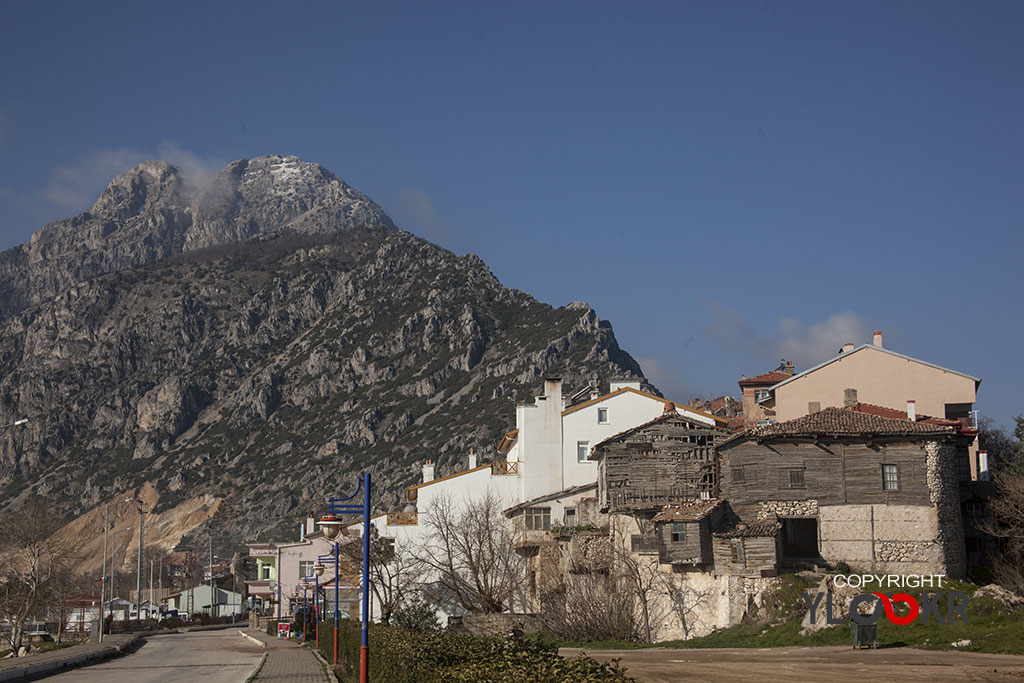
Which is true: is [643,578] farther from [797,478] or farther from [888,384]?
[888,384]

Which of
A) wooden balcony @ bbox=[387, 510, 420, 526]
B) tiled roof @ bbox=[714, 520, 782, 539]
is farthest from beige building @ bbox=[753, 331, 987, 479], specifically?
wooden balcony @ bbox=[387, 510, 420, 526]

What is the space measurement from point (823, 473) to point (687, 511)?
6.80 metres

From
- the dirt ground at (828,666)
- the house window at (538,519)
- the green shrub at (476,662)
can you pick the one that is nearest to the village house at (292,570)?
the house window at (538,519)

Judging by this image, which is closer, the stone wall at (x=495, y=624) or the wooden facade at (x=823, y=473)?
the wooden facade at (x=823, y=473)

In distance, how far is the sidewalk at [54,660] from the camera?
4601cm

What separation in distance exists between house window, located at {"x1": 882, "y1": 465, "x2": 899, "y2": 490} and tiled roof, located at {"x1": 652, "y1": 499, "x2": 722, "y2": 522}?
7.83m

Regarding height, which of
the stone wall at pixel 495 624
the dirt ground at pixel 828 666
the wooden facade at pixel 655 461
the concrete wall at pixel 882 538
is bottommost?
A: the stone wall at pixel 495 624

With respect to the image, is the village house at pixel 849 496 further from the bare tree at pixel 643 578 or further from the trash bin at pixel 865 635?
the trash bin at pixel 865 635

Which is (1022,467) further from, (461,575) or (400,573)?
(400,573)

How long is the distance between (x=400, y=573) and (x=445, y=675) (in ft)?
210

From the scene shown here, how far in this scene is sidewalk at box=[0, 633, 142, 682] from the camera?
151ft

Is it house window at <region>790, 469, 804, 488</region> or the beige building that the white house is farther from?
house window at <region>790, 469, 804, 488</region>

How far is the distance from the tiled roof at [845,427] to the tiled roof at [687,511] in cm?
343

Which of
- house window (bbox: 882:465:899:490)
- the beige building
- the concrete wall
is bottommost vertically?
the concrete wall
